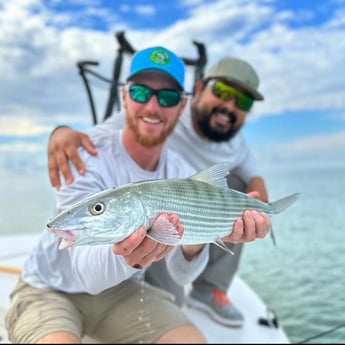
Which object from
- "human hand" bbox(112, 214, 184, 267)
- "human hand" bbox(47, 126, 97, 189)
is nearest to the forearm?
"human hand" bbox(112, 214, 184, 267)

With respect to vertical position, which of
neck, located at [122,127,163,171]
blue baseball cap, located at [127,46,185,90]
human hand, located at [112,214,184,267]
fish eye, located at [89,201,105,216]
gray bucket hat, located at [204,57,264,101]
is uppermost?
gray bucket hat, located at [204,57,264,101]

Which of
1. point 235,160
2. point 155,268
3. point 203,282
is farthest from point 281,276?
point 155,268

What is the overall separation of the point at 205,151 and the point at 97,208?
1.72 m

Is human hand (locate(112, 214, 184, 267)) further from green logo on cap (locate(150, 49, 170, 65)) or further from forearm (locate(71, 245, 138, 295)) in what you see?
green logo on cap (locate(150, 49, 170, 65))

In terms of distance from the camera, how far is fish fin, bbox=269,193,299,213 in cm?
99

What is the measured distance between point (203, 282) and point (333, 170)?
1855 mm

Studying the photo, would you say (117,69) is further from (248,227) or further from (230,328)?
(248,227)

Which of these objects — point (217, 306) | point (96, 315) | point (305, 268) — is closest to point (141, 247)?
point (96, 315)

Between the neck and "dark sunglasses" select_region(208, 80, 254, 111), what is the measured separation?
3.02 ft

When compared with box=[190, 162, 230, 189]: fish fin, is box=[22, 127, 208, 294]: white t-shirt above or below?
below

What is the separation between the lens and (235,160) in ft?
8.79

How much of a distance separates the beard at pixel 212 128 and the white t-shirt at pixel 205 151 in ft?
0.14

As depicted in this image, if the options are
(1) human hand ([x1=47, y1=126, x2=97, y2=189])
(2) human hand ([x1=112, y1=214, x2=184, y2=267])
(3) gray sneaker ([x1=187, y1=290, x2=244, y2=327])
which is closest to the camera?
(2) human hand ([x1=112, y1=214, x2=184, y2=267])

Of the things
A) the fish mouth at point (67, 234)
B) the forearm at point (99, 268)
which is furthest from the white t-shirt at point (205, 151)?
the fish mouth at point (67, 234)
